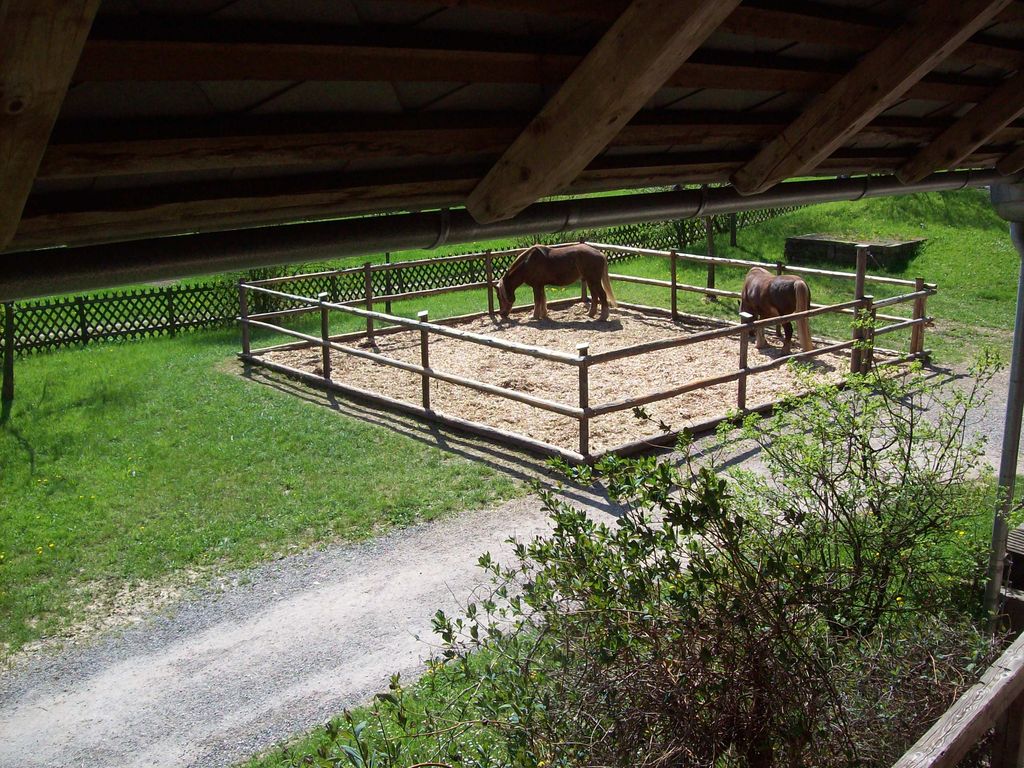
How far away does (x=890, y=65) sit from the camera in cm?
345

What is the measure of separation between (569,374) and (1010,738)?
8.95 metres

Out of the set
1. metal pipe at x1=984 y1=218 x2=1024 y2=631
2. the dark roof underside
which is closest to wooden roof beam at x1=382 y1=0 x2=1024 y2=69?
the dark roof underside

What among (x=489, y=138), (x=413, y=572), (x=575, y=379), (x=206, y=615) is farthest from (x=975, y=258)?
(x=489, y=138)

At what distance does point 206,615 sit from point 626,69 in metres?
5.55

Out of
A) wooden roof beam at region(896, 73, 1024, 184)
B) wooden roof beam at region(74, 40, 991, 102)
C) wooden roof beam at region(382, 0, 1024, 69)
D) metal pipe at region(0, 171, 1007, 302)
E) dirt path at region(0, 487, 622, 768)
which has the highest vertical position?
wooden roof beam at region(382, 0, 1024, 69)

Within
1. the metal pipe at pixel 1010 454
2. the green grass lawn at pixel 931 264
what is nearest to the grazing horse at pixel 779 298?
the green grass lawn at pixel 931 264

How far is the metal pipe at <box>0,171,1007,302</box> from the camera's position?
226 cm

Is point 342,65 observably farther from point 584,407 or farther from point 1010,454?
point 584,407

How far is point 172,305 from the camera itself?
51.2 feet

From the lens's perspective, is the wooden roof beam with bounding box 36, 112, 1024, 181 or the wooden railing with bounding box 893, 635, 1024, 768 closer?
the wooden roof beam with bounding box 36, 112, 1024, 181

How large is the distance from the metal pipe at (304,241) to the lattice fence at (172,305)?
8.73 metres

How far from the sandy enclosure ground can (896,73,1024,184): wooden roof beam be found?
4934 millimetres

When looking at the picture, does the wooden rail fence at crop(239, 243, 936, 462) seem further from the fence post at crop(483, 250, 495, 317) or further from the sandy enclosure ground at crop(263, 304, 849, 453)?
the sandy enclosure ground at crop(263, 304, 849, 453)

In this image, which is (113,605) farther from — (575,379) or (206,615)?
(575,379)
